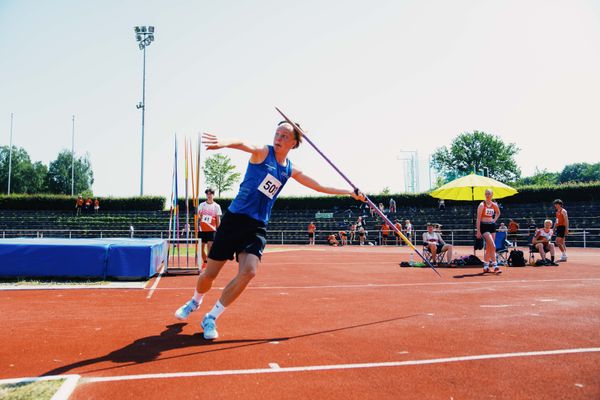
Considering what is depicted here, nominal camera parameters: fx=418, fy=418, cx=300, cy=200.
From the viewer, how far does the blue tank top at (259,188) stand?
4117 millimetres

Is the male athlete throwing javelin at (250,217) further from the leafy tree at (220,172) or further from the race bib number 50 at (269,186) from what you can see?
the leafy tree at (220,172)

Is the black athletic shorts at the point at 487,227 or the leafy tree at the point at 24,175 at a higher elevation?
the leafy tree at the point at 24,175

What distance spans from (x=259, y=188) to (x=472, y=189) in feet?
36.9

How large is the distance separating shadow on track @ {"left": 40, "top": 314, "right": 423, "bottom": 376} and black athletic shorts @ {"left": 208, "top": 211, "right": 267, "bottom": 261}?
0.80m

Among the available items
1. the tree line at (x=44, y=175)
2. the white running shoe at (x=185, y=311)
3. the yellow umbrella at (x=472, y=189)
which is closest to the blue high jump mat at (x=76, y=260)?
the white running shoe at (x=185, y=311)

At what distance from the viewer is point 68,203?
37.9 metres

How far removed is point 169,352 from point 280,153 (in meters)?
2.09

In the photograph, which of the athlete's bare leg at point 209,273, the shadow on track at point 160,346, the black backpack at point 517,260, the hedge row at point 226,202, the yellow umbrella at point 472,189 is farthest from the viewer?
the hedge row at point 226,202

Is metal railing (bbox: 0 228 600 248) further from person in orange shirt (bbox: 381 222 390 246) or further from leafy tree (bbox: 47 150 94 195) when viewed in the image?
leafy tree (bbox: 47 150 94 195)

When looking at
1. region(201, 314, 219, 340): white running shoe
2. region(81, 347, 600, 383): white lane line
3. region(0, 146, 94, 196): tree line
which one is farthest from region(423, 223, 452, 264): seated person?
region(0, 146, 94, 196): tree line

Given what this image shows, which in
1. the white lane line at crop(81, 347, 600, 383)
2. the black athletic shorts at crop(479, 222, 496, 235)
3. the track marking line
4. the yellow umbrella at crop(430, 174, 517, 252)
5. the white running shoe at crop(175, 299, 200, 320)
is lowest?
the white lane line at crop(81, 347, 600, 383)

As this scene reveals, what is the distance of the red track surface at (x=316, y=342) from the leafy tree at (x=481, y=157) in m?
77.1

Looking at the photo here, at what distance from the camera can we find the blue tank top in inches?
162

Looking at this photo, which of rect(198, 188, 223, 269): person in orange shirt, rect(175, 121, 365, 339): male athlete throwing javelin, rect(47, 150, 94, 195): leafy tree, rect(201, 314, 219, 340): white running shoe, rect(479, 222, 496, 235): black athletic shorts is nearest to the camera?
rect(201, 314, 219, 340): white running shoe
